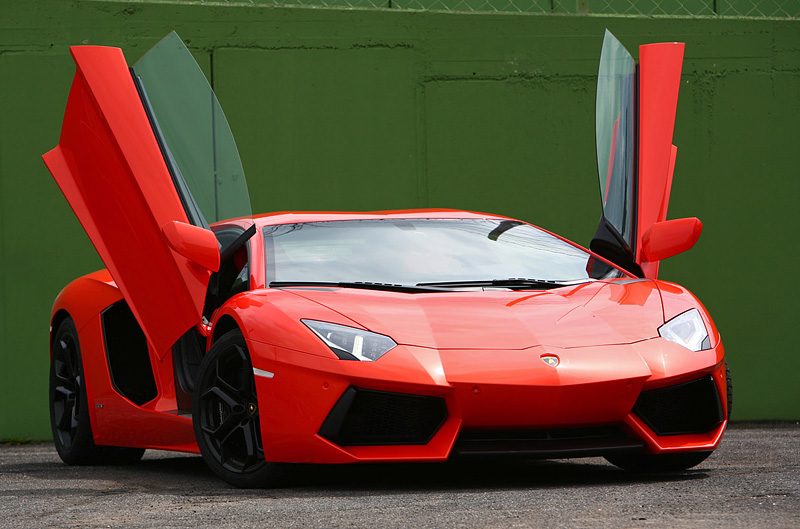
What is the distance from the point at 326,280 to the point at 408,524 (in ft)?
5.49

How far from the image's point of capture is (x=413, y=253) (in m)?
4.91

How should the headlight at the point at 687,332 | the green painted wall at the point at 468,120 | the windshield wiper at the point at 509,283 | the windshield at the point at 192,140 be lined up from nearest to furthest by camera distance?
the headlight at the point at 687,332 → the windshield wiper at the point at 509,283 → the windshield at the point at 192,140 → the green painted wall at the point at 468,120

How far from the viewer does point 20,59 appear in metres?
8.09

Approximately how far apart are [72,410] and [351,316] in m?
2.63

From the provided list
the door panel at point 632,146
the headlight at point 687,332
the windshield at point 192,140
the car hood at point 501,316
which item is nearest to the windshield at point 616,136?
the door panel at point 632,146

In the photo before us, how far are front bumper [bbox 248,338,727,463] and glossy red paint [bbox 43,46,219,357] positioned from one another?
103cm

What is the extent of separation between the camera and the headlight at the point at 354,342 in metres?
3.93

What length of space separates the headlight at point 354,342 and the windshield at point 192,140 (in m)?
1.09

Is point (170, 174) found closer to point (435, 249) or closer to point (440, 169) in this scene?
point (435, 249)

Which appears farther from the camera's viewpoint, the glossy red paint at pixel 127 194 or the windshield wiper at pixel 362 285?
the glossy red paint at pixel 127 194

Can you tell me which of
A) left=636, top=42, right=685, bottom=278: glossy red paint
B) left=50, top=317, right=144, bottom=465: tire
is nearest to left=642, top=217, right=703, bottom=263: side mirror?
left=636, top=42, right=685, bottom=278: glossy red paint

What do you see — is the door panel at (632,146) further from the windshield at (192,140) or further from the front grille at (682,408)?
the windshield at (192,140)

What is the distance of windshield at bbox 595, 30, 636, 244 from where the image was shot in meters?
5.45

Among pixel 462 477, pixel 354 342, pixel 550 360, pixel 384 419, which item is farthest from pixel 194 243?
pixel 550 360
